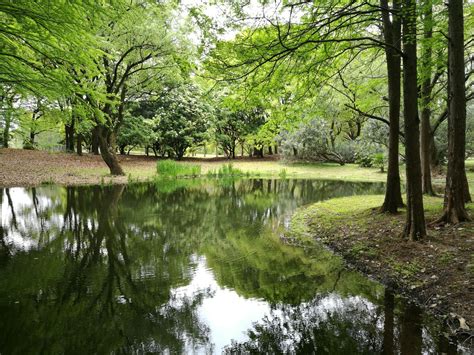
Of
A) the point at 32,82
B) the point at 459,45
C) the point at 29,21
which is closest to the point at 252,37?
the point at 459,45

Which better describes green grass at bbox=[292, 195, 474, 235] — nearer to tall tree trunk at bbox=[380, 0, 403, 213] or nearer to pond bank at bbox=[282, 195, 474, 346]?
pond bank at bbox=[282, 195, 474, 346]

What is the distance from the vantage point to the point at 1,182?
1478 cm

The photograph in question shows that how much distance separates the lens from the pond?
3.46m

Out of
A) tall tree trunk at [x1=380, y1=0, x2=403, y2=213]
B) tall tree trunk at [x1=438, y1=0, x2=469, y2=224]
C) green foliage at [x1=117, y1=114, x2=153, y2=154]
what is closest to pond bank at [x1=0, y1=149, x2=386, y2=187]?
green foliage at [x1=117, y1=114, x2=153, y2=154]

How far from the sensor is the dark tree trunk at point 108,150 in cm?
1836

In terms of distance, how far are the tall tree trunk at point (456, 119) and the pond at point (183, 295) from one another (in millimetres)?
2586

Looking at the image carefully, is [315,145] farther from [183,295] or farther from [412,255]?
[183,295]

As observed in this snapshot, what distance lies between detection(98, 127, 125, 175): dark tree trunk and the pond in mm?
9996

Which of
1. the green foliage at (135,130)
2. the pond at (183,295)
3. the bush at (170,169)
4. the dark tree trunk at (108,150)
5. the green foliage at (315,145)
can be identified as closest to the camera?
the pond at (183,295)

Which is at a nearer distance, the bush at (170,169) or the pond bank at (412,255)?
the pond bank at (412,255)

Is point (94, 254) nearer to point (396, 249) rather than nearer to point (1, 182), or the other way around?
point (396, 249)

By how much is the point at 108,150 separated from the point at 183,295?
15911 millimetres

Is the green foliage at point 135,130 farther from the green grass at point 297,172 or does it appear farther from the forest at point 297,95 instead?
the forest at point 297,95

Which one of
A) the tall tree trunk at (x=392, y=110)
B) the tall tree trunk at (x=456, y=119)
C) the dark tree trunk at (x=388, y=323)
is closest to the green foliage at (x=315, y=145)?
the tall tree trunk at (x=392, y=110)
